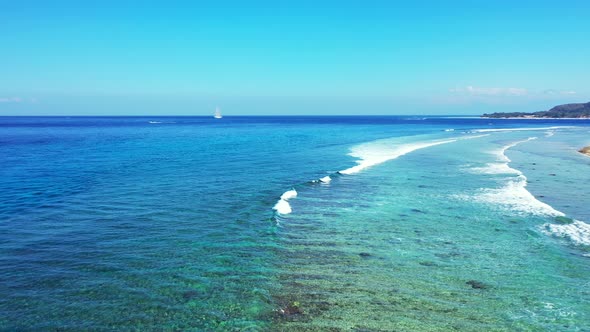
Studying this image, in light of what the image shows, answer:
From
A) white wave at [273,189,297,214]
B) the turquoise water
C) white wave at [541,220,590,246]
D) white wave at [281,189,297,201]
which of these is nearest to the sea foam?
white wave at [541,220,590,246]

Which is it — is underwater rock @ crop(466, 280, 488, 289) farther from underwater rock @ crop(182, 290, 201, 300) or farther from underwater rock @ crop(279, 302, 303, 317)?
underwater rock @ crop(182, 290, 201, 300)

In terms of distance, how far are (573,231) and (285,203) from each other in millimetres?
11504

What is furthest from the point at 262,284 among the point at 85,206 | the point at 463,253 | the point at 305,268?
the point at 85,206

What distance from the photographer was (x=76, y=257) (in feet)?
41.0

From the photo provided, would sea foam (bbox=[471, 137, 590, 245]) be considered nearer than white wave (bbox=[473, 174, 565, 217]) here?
Yes

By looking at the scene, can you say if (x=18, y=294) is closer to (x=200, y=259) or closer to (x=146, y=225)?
(x=200, y=259)

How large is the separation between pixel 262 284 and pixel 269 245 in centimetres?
311

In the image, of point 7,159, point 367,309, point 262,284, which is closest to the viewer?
point 367,309

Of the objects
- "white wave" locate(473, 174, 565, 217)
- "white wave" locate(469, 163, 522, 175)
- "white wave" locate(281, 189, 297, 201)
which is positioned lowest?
"white wave" locate(473, 174, 565, 217)

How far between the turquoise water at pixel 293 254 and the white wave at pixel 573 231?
102mm

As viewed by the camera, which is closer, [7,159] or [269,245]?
[269,245]

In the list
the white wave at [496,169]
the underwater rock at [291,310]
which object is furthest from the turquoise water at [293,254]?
the white wave at [496,169]

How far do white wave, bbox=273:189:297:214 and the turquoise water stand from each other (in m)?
0.09

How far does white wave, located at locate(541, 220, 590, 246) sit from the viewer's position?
1474 cm
